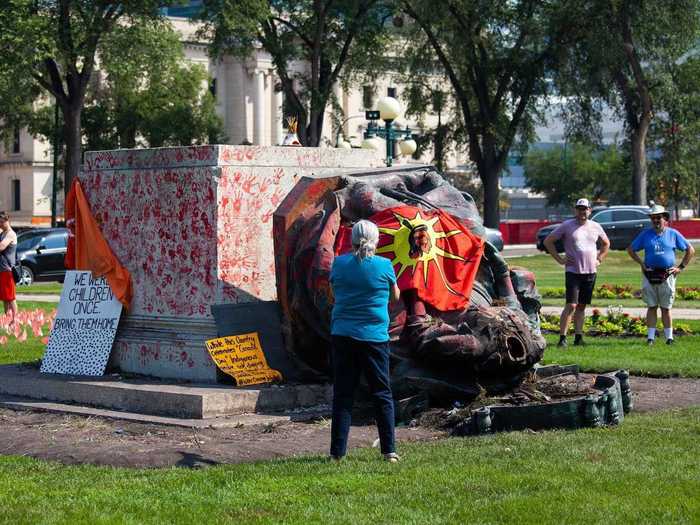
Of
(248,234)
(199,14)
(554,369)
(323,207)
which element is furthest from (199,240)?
(199,14)

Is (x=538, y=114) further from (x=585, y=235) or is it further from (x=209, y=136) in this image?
(x=585, y=235)

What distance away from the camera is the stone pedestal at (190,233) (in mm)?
11547

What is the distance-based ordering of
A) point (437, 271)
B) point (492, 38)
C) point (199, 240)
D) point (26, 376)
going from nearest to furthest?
point (437, 271)
point (199, 240)
point (26, 376)
point (492, 38)

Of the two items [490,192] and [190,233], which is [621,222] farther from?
[190,233]

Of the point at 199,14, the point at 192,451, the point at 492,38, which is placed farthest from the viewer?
the point at 492,38

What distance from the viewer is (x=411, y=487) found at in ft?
25.0

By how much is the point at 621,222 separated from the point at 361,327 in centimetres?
3850

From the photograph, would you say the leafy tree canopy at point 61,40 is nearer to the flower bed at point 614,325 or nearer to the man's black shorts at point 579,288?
the flower bed at point 614,325

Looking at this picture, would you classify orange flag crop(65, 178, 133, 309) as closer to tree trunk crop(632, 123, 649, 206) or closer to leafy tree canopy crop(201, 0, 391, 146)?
leafy tree canopy crop(201, 0, 391, 146)

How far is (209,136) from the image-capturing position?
233ft

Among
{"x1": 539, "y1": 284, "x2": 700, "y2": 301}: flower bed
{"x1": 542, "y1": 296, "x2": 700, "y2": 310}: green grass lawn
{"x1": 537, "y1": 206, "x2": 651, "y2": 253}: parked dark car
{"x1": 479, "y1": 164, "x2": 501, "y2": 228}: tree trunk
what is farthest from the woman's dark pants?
{"x1": 479, "y1": 164, "x2": 501, "y2": 228}: tree trunk

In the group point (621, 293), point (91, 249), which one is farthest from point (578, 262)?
point (621, 293)

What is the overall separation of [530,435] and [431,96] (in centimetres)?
4194

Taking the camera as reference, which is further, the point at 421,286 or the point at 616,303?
the point at 616,303
